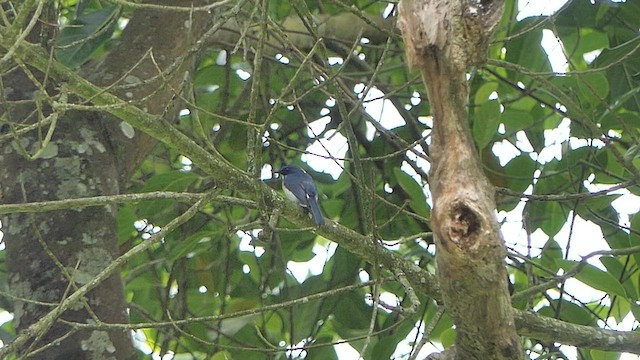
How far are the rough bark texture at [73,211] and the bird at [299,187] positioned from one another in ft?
1.87

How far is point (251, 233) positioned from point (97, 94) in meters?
1.19

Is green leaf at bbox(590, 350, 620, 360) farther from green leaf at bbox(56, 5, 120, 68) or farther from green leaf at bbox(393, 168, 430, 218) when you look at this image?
green leaf at bbox(56, 5, 120, 68)

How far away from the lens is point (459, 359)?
2.22 m

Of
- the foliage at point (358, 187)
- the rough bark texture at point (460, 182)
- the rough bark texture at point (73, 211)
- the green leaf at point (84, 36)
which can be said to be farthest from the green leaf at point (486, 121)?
the rough bark texture at point (460, 182)

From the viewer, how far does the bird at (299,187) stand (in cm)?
355

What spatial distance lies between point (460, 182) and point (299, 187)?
1817 millimetres

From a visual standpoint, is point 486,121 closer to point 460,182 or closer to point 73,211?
point 73,211

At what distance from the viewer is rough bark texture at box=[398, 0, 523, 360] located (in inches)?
77.0

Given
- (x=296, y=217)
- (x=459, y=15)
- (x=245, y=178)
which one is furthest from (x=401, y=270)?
(x=459, y=15)

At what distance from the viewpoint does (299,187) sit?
3783mm

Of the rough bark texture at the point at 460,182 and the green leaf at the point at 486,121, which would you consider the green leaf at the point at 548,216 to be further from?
the rough bark texture at the point at 460,182

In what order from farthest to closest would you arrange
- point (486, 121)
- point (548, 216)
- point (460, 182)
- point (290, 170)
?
point (290, 170) < point (548, 216) < point (486, 121) < point (460, 182)

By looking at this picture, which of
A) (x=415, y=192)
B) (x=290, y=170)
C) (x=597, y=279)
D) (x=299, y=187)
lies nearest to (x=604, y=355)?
(x=597, y=279)

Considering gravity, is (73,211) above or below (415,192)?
below
